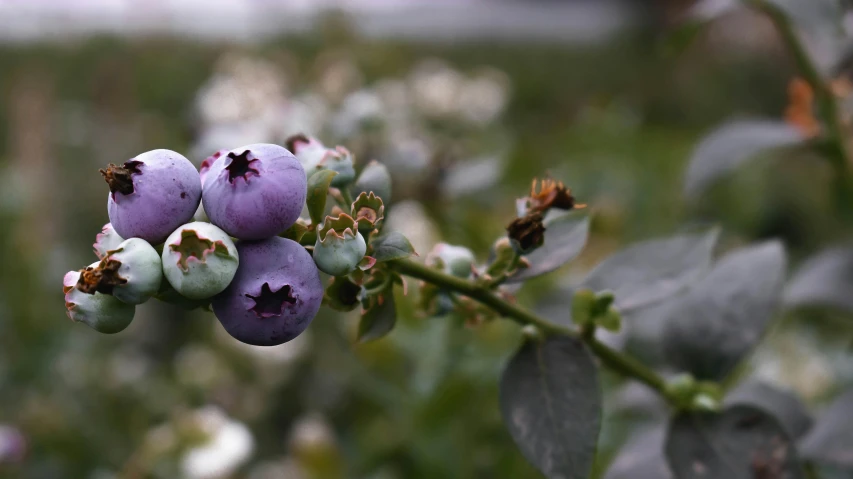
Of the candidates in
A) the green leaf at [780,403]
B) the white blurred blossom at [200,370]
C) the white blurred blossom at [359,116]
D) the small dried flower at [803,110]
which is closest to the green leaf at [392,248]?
the green leaf at [780,403]

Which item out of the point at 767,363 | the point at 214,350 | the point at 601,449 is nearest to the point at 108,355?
the point at 214,350

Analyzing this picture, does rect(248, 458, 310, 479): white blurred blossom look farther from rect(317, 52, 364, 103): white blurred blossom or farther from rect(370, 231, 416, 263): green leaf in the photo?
rect(370, 231, 416, 263): green leaf

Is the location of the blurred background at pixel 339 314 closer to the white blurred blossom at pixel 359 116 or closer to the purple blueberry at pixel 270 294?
the white blurred blossom at pixel 359 116

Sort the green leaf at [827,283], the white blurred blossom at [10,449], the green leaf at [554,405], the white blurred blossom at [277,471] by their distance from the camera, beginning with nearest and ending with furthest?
1. the green leaf at [554,405]
2. the green leaf at [827,283]
3. the white blurred blossom at [10,449]
4. the white blurred blossom at [277,471]

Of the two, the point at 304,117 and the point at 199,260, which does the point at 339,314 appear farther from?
the point at 199,260

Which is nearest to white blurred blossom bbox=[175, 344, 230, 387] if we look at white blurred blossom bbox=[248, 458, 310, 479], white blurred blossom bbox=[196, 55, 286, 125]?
white blurred blossom bbox=[248, 458, 310, 479]

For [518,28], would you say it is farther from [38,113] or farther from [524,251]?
[524,251]

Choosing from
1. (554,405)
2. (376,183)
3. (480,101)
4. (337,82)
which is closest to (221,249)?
(376,183)
